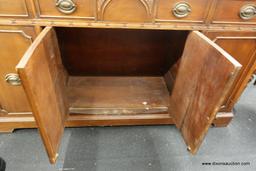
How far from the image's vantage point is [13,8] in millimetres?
728

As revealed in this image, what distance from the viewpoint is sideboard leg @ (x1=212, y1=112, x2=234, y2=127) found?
1209mm

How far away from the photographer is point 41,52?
26.0 inches

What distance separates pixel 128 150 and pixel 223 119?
2.07 feet

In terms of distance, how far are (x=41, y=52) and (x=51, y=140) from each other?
334mm

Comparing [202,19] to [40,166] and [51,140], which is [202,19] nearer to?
[51,140]

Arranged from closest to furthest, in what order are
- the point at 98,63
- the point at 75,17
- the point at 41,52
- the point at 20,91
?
the point at 41,52 → the point at 75,17 → the point at 20,91 → the point at 98,63

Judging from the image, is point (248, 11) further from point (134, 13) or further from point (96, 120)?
point (96, 120)

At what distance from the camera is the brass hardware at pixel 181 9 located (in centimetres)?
80

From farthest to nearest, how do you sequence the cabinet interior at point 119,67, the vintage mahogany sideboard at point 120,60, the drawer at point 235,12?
the cabinet interior at point 119,67 < the drawer at point 235,12 < the vintage mahogany sideboard at point 120,60

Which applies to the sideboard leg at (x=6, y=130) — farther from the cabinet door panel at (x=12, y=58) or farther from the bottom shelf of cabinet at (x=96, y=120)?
the cabinet door panel at (x=12, y=58)

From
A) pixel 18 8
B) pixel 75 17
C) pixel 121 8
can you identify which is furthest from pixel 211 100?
pixel 18 8

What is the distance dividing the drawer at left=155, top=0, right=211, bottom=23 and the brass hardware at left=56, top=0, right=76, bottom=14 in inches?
13.2

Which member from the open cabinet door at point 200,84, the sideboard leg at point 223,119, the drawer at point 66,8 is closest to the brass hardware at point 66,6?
the drawer at point 66,8

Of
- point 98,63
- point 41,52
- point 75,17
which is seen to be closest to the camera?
point 41,52
